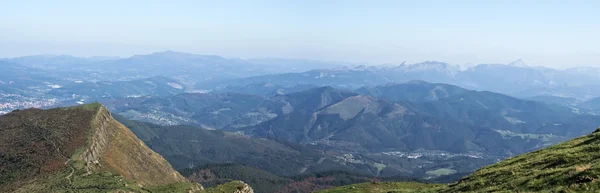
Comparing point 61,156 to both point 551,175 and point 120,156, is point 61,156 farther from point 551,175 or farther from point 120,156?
point 551,175

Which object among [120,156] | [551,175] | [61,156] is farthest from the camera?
[120,156]

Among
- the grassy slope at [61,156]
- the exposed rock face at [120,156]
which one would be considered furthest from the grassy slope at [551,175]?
the exposed rock face at [120,156]

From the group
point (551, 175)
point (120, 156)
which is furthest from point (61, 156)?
point (551, 175)

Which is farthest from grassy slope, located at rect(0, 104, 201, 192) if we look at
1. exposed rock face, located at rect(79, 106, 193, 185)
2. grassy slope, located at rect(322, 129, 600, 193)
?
grassy slope, located at rect(322, 129, 600, 193)

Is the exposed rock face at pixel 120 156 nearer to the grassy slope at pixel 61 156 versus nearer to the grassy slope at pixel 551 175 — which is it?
the grassy slope at pixel 61 156

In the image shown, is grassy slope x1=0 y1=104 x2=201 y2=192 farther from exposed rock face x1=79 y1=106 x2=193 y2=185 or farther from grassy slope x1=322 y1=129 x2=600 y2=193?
grassy slope x1=322 y1=129 x2=600 y2=193

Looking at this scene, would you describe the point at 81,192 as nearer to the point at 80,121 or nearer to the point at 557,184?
the point at 80,121

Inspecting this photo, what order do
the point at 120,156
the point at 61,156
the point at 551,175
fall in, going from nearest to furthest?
the point at 551,175 < the point at 61,156 < the point at 120,156
